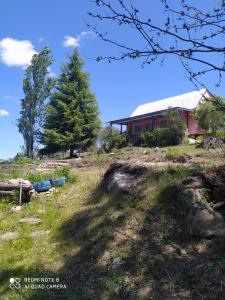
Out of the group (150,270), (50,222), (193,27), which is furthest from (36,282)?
(193,27)

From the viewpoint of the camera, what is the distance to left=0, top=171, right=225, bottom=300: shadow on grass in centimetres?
480

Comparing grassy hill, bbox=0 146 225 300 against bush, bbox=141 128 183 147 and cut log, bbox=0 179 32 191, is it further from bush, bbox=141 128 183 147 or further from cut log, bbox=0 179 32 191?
bush, bbox=141 128 183 147

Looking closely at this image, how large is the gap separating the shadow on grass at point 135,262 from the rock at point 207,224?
0.15m

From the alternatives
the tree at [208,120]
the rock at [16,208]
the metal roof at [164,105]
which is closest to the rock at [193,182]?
the rock at [16,208]

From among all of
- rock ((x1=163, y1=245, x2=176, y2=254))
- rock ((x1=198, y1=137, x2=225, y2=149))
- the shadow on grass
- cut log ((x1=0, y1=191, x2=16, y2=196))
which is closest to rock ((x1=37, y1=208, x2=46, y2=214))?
cut log ((x1=0, y1=191, x2=16, y2=196))

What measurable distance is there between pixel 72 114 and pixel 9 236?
22.0 meters

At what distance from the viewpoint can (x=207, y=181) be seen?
7.07m

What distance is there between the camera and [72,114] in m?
29.2

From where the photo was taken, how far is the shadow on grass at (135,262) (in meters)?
4.80

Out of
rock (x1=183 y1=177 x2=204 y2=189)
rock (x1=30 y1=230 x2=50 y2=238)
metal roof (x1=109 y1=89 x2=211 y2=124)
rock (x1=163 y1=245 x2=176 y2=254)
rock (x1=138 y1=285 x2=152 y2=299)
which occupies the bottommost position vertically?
rock (x1=138 y1=285 x2=152 y2=299)

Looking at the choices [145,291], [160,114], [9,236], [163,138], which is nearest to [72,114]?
[163,138]

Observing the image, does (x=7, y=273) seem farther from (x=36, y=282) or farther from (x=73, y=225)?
(x=73, y=225)

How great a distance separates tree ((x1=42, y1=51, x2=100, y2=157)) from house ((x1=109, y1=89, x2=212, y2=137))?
16.4 feet

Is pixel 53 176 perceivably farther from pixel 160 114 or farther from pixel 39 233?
pixel 160 114
